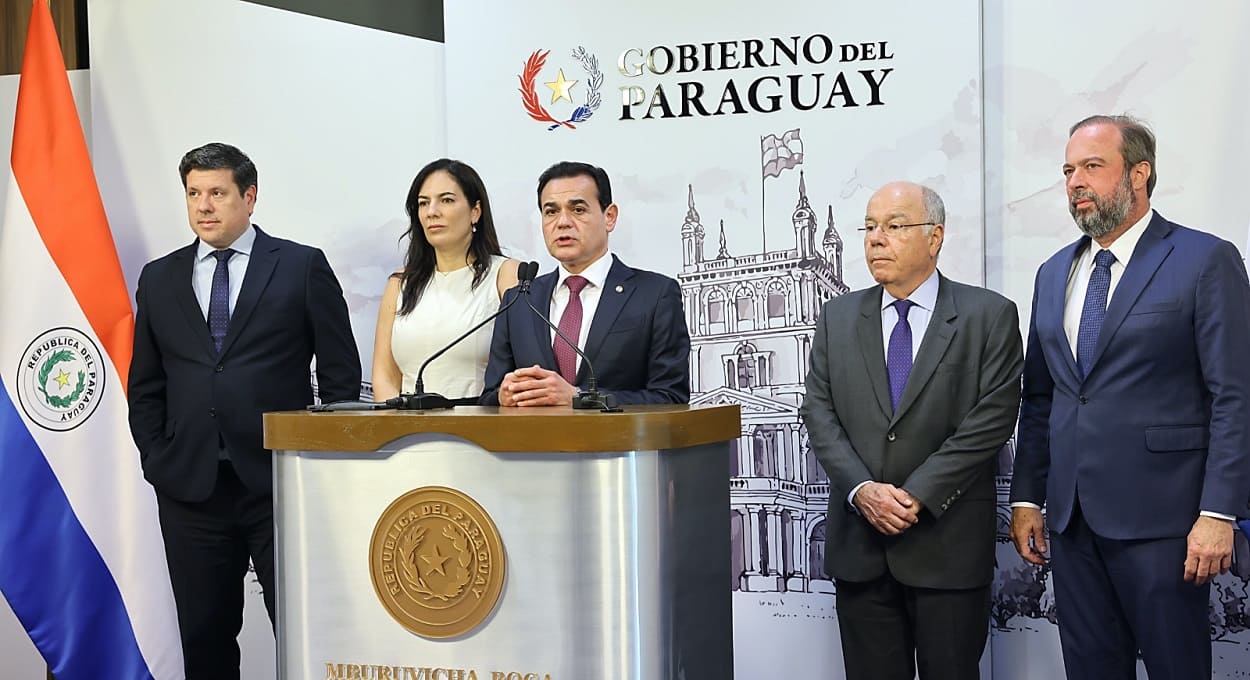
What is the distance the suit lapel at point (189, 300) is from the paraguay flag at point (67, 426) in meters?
0.49

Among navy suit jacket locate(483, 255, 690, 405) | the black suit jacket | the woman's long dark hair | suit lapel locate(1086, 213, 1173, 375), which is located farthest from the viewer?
the woman's long dark hair

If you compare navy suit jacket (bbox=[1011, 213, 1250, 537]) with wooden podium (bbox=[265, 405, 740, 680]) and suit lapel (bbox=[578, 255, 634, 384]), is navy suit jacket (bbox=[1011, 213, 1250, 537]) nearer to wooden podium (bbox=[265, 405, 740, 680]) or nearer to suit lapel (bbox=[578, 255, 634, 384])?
suit lapel (bbox=[578, 255, 634, 384])

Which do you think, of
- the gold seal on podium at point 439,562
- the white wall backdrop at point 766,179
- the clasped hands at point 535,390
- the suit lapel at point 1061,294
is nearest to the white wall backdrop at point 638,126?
the white wall backdrop at point 766,179

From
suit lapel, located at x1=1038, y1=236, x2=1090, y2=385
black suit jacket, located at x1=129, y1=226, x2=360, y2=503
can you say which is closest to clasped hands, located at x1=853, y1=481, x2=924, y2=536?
suit lapel, located at x1=1038, y1=236, x2=1090, y2=385

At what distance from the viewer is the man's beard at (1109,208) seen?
3.01m

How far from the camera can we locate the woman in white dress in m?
3.71

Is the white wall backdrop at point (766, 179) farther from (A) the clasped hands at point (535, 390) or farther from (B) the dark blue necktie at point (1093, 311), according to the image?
(A) the clasped hands at point (535, 390)

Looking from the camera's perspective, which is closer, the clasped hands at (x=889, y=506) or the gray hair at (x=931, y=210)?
the clasped hands at (x=889, y=506)

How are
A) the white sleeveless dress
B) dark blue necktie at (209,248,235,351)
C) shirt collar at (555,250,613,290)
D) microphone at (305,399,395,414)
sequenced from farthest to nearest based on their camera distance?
1. the white sleeveless dress
2. dark blue necktie at (209,248,235,351)
3. shirt collar at (555,250,613,290)
4. microphone at (305,399,395,414)

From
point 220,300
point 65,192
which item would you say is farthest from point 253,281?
point 65,192

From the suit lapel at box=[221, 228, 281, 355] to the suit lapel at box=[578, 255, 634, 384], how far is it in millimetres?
1053

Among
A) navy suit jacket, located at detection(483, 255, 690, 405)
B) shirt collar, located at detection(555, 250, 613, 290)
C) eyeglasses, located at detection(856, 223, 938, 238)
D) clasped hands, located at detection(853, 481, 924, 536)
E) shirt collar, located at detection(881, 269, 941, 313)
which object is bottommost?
clasped hands, located at detection(853, 481, 924, 536)

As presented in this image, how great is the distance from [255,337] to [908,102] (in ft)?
6.86

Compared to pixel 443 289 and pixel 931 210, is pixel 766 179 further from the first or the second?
pixel 443 289
